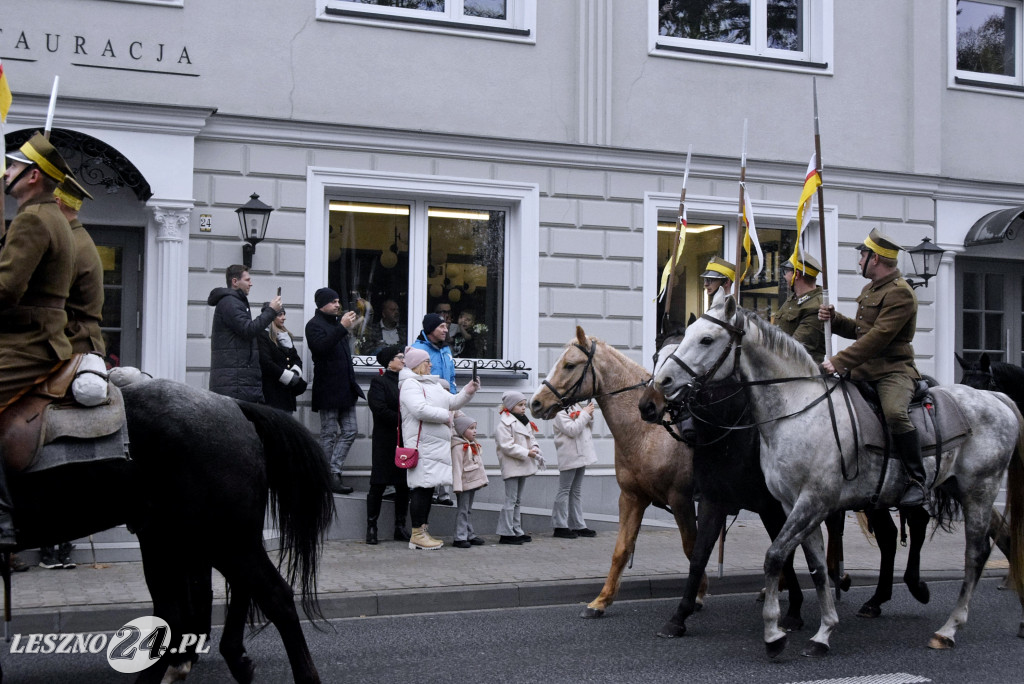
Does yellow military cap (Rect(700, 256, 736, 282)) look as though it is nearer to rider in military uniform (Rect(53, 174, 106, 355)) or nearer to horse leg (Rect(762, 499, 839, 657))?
horse leg (Rect(762, 499, 839, 657))

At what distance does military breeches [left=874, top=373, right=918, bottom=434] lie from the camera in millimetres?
7047

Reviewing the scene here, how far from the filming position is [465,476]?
430 inches

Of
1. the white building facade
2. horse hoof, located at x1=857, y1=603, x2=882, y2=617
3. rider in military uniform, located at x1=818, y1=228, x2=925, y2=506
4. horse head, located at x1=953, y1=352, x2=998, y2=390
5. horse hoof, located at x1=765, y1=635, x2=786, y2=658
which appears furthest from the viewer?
the white building facade

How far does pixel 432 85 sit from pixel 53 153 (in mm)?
7734

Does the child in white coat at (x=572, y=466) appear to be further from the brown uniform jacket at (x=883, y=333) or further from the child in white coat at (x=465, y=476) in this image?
the brown uniform jacket at (x=883, y=333)

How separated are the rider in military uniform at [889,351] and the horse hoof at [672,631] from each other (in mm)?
1691

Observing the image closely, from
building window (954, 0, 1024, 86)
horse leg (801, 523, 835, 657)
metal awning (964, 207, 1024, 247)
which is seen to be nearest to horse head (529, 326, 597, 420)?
horse leg (801, 523, 835, 657)

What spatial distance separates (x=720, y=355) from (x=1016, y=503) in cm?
271

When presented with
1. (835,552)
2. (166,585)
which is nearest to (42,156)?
(166,585)

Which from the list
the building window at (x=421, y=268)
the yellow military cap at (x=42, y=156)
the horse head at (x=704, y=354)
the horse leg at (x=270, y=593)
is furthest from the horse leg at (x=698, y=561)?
the building window at (x=421, y=268)

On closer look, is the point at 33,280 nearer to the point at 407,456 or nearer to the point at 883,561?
the point at 407,456

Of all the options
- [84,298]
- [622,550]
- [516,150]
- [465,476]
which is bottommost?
[622,550]

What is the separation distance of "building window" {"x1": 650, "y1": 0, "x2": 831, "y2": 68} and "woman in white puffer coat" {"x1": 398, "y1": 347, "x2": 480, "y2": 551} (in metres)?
5.70

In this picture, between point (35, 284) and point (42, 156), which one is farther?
point (42, 156)
